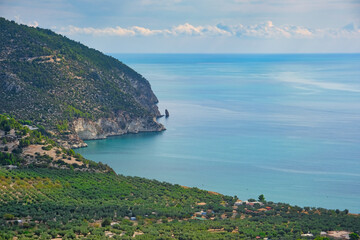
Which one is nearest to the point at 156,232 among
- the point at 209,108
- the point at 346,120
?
the point at 346,120

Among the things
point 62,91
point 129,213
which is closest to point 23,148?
point 129,213

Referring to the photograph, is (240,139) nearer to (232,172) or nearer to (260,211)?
(232,172)

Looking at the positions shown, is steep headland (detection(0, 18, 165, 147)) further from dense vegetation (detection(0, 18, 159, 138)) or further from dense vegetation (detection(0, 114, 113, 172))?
dense vegetation (detection(0, 114, 113, 172))

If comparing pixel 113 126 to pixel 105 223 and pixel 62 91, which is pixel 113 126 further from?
pixel 105 223

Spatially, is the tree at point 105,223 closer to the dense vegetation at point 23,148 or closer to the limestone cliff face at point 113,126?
the dense vegetation at point 23,148

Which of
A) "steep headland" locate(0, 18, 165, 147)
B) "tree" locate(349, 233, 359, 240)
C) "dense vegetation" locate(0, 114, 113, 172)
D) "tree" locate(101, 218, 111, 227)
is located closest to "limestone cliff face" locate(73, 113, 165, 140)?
"steep headland" locate(0, 18, 165, 147)

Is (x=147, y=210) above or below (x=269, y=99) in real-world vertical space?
below

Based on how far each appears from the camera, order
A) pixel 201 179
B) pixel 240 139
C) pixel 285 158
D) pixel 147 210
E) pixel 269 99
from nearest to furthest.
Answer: pixel 147 210 → pixel 201 179 → pixel 285 158 → pixel 240 139 → pixel 269 99
